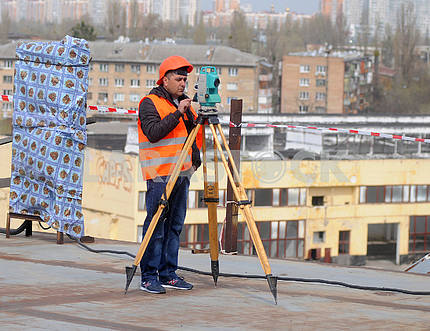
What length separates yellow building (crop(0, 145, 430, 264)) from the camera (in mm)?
47312

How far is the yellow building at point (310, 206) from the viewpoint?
4731cm

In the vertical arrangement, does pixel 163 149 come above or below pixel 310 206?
above

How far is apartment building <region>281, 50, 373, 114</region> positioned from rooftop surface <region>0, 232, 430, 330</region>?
97892 millimetres

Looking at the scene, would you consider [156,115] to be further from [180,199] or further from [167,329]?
[167,329]

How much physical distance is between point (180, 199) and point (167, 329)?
153 cm

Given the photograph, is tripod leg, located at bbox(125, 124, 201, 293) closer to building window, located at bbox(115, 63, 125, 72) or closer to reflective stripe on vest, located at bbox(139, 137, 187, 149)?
reflective stripe on vest, located at bbox(139, 137, 187, 149)

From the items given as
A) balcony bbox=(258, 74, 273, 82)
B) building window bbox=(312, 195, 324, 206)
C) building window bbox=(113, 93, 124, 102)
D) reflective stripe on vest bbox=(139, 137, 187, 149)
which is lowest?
building window bbox=(312, 195, 324, 206)

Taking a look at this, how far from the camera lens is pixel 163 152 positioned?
20.5 ft

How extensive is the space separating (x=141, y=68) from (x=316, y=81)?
Result: 21.3 meters

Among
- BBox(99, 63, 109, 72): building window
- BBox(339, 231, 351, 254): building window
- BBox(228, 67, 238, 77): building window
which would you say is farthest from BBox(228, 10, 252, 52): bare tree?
BBox(339, 231, 351, 254): building window

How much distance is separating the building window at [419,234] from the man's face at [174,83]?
5320 cm

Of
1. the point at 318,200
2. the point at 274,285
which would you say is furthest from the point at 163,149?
the point at 318,200

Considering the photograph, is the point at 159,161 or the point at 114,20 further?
the point at 114,20

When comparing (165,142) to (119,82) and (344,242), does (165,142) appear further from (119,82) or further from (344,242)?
(119,82)
